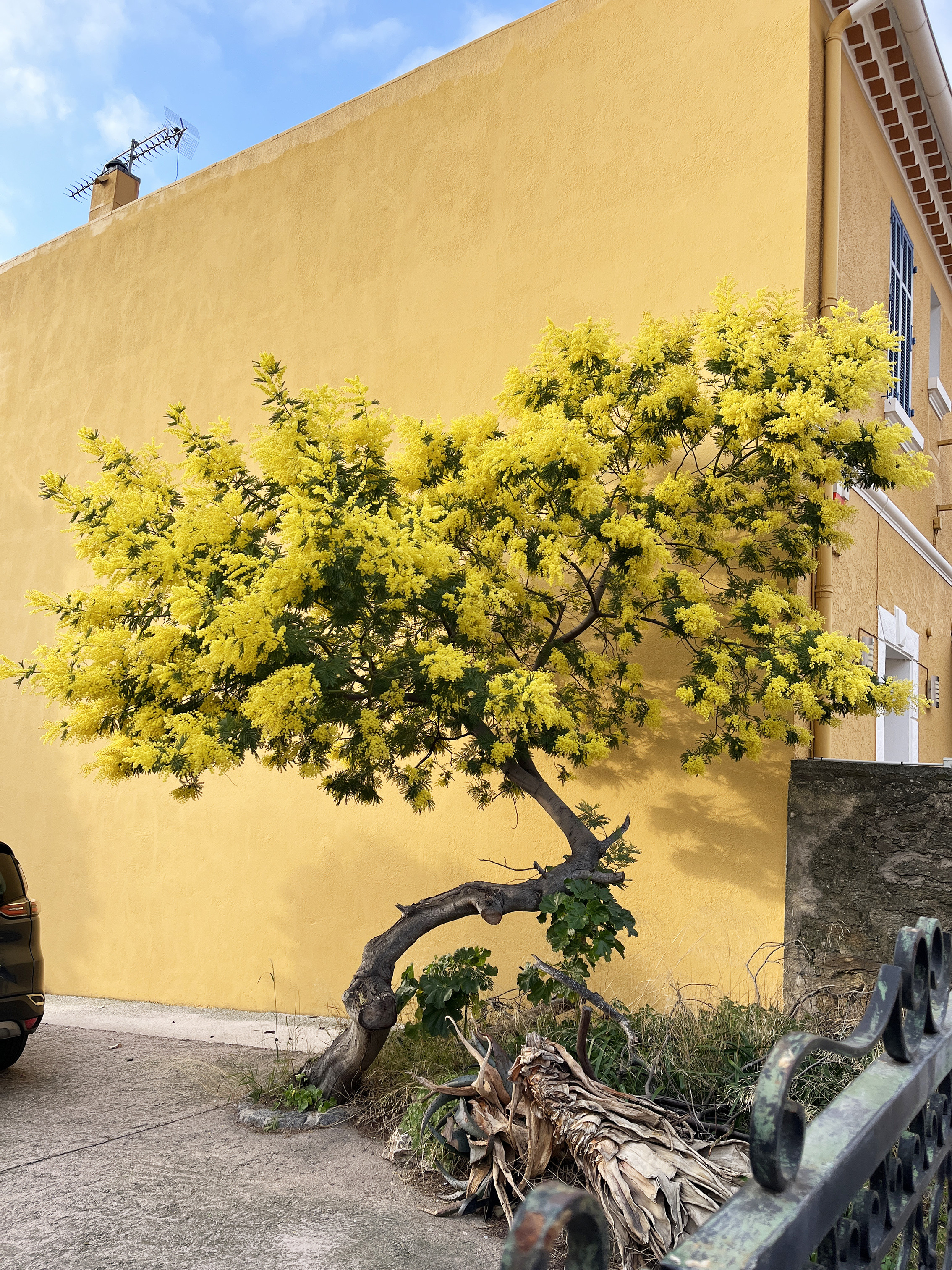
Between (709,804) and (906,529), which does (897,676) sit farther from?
(709,804)

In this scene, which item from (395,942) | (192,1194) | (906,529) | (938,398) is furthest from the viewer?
(938,398)

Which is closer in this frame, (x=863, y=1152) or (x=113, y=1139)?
(x=863, y=1152)

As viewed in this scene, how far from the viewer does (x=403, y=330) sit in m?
7.93

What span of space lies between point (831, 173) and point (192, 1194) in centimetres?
647

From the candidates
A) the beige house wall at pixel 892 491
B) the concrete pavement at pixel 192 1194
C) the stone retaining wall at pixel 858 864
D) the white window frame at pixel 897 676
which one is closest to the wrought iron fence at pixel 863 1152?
the concrete pavement at pixel 192 1194

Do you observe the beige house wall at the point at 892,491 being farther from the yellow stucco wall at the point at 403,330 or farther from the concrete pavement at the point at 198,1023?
the concrete pavement at the point at 198,1023

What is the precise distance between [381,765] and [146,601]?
54.2 inches

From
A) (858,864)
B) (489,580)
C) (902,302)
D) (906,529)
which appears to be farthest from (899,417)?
(489,580)

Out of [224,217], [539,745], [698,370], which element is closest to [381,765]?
[539,745]

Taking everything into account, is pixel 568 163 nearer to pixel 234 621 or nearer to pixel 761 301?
pixel 761 301

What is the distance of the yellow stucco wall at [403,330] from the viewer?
6090 millimetres

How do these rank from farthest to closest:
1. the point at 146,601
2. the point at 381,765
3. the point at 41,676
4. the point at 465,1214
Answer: the point at 381,765
the point at 146,601
the point at 41,676
the point at 465,1214

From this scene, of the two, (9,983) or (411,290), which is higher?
(411,290)

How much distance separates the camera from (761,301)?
5270 mm
